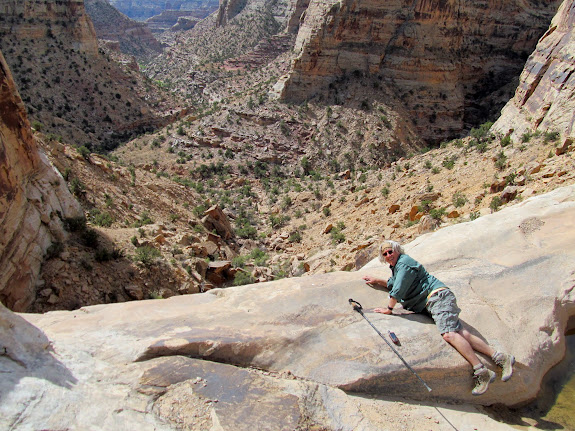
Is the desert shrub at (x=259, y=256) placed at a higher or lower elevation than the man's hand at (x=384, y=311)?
lower

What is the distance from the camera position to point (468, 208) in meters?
12.0

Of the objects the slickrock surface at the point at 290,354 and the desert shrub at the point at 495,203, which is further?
the desert shrub at the point at 495,203

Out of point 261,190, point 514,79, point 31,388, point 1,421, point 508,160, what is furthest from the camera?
point 514,79

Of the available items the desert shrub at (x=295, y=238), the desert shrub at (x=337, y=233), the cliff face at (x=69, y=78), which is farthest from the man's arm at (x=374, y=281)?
the cliff face at (x=69, y=78)

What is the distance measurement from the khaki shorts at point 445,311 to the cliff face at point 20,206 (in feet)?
24.9

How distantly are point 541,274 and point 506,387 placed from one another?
2.02 metres

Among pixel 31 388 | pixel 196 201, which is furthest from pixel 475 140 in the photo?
pixel 31 388

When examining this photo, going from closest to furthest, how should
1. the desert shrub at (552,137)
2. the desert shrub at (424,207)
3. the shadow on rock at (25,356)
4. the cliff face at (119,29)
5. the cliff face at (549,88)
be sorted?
1. the shadow on rock at (25,356)
2. the desert shrub at (424,207)
3. the desert shrub at (552,137)
4. the cliff face at (549,88)
5. the cliff face at (119,29)

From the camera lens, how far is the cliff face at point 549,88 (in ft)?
55.5

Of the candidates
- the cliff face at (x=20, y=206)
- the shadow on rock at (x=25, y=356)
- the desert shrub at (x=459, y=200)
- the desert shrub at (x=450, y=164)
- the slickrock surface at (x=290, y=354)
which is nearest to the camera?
the shadow on rock at (x=25, y=356)

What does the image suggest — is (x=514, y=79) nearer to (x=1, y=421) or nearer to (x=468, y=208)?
(x=468, y=208)

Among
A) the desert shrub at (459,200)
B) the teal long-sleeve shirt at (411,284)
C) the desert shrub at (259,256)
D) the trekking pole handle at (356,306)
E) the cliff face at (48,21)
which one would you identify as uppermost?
the cliff face at (48,21)

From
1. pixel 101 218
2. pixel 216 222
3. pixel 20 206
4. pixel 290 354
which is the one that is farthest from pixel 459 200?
pixel 20 206

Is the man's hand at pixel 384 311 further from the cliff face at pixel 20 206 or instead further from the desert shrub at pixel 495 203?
the cliff face at pixel 20 206
